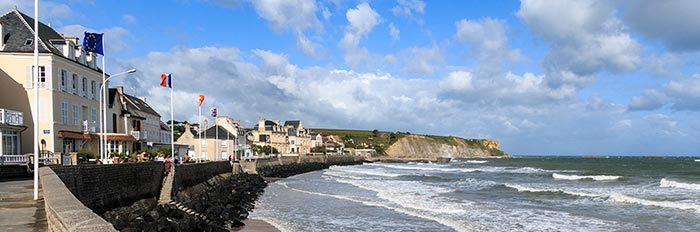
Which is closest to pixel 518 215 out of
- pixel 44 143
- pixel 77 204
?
pixel 77 204

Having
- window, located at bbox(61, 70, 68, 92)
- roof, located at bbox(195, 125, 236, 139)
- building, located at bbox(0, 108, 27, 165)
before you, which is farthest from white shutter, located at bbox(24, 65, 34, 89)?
roof, located at bbox(195, 125, 236, 139)

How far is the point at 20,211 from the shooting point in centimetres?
1061

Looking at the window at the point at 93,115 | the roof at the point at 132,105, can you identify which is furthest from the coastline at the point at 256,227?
the roof at the point at 132,105

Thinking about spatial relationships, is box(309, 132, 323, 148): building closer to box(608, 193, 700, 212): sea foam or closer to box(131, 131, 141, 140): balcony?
box(131, 131, 141, 140): balcony

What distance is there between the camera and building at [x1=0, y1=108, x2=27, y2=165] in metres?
24.0

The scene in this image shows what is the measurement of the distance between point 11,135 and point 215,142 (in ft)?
133

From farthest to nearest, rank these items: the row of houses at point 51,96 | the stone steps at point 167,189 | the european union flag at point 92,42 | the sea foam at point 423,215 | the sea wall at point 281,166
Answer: the sea wall at point 281,166, the row of houses at point 51,96, the european union flag at point 92,42, the stone steps at point 167,189, the sea foam at point 423,215

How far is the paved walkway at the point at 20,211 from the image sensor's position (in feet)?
29.3

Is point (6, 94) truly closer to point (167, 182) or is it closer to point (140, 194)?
point (167, 182)

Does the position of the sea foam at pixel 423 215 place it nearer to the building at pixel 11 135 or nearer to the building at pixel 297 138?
the building at pixel 11 135

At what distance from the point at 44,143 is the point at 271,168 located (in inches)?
1136

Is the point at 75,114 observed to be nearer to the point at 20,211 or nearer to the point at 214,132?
the point at 20,211

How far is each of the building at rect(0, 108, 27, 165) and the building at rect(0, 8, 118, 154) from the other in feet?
4.67

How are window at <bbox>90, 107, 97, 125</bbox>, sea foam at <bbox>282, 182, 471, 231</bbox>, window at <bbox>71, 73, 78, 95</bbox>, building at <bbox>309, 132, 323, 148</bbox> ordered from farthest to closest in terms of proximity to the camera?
building at <bbox>309, 132, 323, 148</bbox> → window at <bbox>90, 107, 97, 125</bbox> → window at <bbox>71, 73, 78, 95</bbox> → sea foam at <bbox>282, 182, 471, 231</bbox>
